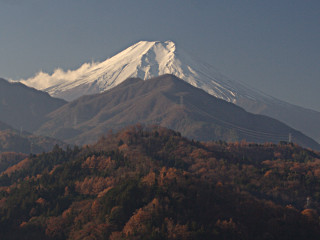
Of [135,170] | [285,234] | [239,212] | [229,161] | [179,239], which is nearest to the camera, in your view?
[179,239]

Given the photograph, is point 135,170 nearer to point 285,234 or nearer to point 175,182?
point 175,182

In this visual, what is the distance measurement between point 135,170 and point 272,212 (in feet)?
145

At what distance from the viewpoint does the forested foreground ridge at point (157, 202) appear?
9838 cm

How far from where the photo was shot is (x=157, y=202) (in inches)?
4067

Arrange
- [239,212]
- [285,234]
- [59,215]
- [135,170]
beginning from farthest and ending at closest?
[135,170]
[59,215]
[239,212]
[285,234]

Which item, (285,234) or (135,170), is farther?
(135,170)

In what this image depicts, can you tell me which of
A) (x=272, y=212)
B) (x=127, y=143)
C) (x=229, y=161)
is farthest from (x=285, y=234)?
(x=127, y=143)

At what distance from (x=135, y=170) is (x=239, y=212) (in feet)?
137

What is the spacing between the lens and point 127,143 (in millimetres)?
186125

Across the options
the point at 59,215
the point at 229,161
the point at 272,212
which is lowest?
the point at 59,215

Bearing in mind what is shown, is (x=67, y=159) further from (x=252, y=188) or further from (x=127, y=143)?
(x=252, y=188)

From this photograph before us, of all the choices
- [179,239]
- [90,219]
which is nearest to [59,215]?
[90,219]

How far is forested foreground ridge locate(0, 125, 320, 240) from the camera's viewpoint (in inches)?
3873

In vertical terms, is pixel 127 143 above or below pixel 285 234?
above
